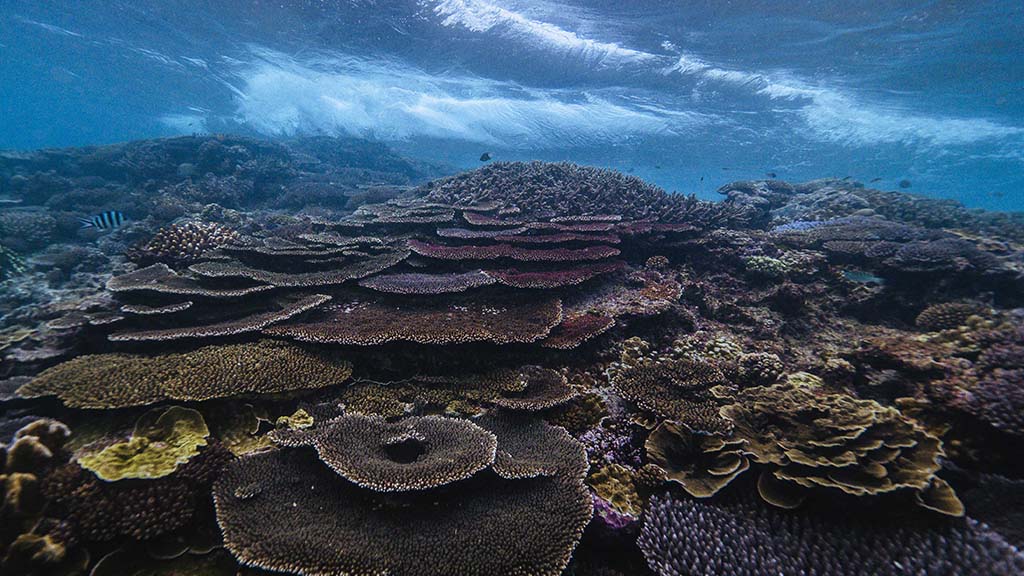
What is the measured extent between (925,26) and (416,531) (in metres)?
32.4

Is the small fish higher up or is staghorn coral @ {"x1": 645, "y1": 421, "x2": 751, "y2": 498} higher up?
the small fish

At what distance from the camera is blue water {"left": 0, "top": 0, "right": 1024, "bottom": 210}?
21688 mm

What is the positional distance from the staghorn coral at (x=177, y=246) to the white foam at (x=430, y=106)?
109 feet

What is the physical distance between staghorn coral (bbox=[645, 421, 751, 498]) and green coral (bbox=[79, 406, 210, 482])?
177 inches

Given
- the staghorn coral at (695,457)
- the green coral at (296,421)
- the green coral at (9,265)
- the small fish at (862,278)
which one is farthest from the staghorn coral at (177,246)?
the small fish at (862,278)

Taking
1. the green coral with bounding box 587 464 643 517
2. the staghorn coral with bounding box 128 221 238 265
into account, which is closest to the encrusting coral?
the green coral with bounding box 587 464 643 517

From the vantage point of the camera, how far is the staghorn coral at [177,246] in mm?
7758

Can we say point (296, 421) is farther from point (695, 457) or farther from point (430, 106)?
point (430, 106)

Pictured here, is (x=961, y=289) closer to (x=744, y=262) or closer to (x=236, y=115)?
(x=744, y=262)

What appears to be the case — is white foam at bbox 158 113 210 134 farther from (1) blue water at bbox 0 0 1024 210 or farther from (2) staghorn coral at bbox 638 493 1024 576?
(2) staghorn coral at bbox 638 493 1024 576

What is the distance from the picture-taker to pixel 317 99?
50281mm

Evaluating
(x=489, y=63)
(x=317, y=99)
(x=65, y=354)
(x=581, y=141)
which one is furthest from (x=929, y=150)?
(x=317, y=99)

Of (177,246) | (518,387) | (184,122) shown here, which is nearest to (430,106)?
(177,246)

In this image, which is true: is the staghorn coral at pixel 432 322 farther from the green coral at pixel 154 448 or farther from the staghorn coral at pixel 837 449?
the staghorn coral at pixel 837 449
